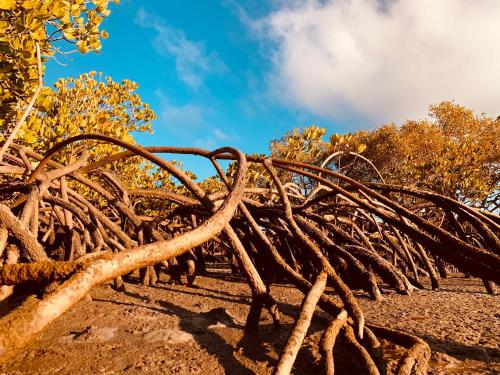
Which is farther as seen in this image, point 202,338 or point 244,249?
point 244,249

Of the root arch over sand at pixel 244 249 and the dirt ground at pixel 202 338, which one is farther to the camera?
the dirt ground at pixel 202 338

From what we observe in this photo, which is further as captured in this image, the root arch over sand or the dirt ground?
the dirt ground

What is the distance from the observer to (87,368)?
1282 millimetres

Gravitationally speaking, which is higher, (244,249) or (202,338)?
(244,249)

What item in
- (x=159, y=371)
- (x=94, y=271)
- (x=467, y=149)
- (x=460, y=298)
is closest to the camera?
(x=94, y=271)

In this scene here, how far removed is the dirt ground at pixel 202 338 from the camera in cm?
132

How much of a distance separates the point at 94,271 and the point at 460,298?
9.79 ft

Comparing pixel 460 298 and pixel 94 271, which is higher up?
pixel 460 298

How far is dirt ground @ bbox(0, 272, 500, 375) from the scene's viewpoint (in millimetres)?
1317

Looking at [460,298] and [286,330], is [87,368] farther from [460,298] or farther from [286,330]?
[460,298]

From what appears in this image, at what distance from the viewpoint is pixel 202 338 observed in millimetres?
1596

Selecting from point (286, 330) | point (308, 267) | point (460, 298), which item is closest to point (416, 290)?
point (460, 298)

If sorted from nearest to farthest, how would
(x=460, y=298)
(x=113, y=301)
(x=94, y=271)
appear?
(x=94, y=271) → (x=113, y=301) → (x=460, y=298)

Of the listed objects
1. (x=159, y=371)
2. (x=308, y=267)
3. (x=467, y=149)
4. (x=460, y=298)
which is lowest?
(x=159, y=371)
